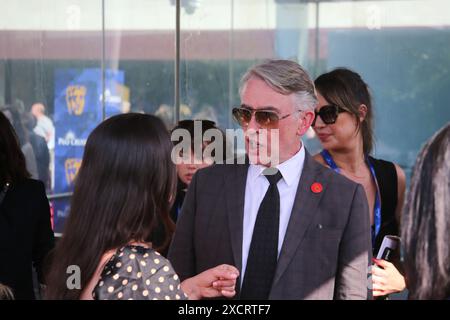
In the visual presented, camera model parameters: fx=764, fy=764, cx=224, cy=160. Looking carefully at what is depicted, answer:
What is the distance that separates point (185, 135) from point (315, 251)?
2.30 metres

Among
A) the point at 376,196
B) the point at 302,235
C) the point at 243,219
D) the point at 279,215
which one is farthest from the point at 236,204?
the point at 376,196

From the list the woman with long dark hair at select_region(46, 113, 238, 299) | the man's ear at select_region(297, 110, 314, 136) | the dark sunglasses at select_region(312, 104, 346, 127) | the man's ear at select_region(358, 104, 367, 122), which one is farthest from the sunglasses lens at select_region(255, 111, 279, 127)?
the man's ear at select_region(358, 104, 367, 122)

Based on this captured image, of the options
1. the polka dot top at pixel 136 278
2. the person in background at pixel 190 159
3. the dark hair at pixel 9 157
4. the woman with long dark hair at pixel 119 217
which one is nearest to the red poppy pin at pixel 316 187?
the woman with long dark hair at pixel 119 217

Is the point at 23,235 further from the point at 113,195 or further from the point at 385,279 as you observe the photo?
Answer: the point at 385,279

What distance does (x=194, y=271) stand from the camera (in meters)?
2.86

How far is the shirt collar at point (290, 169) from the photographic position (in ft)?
9.20

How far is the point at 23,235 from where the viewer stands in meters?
3.60

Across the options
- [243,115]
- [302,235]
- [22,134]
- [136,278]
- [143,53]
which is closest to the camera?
[136,278]

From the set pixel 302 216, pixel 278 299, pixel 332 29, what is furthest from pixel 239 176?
pixel 332 29

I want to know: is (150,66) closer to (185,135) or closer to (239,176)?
(185,135)

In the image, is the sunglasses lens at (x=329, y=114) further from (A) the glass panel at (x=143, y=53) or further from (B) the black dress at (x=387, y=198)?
(A) the glass panel at (x=143, y=53)

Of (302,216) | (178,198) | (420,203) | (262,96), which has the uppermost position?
(262,96)

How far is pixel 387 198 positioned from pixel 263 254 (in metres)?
1.34

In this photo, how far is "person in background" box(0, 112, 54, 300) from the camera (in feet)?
11.6
